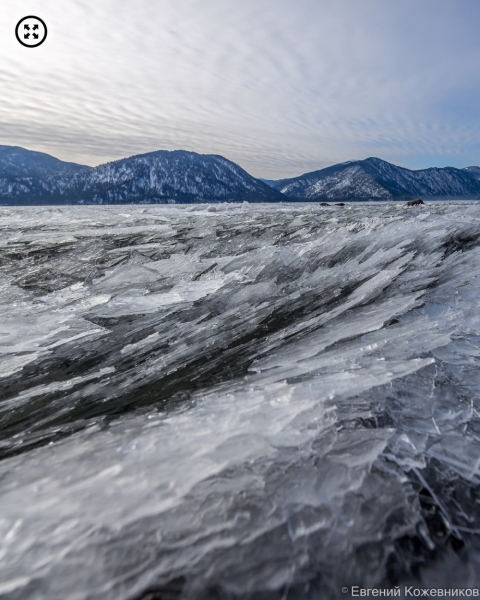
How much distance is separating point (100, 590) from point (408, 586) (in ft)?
4.61

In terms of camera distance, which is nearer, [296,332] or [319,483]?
[319,483]

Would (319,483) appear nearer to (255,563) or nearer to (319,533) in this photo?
(319,533)

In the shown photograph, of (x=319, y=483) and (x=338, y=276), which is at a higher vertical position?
(x=338, y=276)

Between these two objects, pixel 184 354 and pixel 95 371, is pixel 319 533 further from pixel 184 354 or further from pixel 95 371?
pixel 95 371

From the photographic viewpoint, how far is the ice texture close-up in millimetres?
1610

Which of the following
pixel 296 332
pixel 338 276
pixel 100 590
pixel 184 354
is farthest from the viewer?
pixel 338 276

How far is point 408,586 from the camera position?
1566 mm

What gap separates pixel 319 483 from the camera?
198 centimetres

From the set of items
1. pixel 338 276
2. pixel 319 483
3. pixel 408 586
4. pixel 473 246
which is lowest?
pixel 408 586

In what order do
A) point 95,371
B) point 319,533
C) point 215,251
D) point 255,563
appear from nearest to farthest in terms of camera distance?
1. point 255,563
2. point 319,533
3. point 95,371
4. point 215,251

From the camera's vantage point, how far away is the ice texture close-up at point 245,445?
5.28ft

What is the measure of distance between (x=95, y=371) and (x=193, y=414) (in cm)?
163

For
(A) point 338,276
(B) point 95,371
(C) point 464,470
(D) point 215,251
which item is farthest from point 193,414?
(D) point 215,251

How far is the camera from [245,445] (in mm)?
2281
